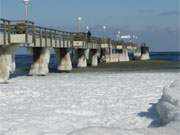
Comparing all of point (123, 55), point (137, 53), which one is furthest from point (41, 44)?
point (137, 53)

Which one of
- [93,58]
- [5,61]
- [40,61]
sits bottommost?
[93,58]

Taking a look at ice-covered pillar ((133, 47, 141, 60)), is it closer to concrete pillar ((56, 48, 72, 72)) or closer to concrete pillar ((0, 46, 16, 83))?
concrete pillar ((56, 48, 72, 72))

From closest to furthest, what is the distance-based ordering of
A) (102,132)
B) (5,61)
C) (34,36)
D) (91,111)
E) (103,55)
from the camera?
(102,132)
(91,111)
(5,61)
(34,36)
(103,55)

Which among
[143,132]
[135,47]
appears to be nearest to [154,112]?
[143,132]

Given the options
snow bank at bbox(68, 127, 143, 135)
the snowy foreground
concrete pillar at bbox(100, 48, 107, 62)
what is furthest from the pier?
snow bank at bbox(68, 127, 143, 135)

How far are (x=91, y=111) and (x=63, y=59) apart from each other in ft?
98.6

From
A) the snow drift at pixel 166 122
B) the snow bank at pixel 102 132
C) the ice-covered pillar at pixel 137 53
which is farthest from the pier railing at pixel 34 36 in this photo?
the ice-covered pillar at pixel 137 53

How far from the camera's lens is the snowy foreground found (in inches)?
401

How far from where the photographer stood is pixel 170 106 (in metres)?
11.1

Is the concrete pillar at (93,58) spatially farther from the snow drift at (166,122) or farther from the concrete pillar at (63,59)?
the snow drift at (166,122)

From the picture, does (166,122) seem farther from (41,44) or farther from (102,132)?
(41,44)

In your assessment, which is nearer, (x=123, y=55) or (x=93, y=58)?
(x=93, y=58)

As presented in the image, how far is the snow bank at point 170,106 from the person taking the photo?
10.2m

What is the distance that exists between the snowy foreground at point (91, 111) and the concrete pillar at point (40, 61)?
1410 centimetres
